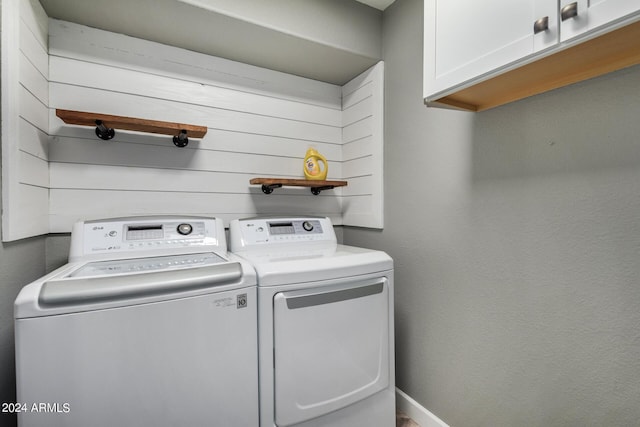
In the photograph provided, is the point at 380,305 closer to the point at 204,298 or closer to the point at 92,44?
the point at 204,298

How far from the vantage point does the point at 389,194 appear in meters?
1.80

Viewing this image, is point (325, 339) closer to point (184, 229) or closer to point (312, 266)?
point (312, 266)

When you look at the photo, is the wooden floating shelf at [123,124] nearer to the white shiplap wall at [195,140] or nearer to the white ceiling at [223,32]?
the white shiplap wall at [195,140]

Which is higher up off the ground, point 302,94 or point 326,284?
point 302,94

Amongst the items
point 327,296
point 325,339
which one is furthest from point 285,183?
point 325,339

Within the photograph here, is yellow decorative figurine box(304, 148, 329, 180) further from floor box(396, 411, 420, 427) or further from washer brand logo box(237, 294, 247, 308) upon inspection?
floor box(396, 411, 420, 427)

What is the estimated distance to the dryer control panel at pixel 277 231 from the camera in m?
1.54

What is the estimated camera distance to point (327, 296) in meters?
1.17

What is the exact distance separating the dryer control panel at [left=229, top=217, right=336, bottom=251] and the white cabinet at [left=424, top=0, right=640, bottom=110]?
0.92 meters

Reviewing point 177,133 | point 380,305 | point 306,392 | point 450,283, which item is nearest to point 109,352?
point 306,392

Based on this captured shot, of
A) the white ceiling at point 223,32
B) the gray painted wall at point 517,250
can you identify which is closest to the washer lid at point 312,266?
the gray painted wall at point 517,250

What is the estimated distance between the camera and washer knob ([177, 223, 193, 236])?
1.41m

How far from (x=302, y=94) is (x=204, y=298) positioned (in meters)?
1.56

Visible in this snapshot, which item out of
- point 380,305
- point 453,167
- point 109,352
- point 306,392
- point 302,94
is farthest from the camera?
point 302,94
